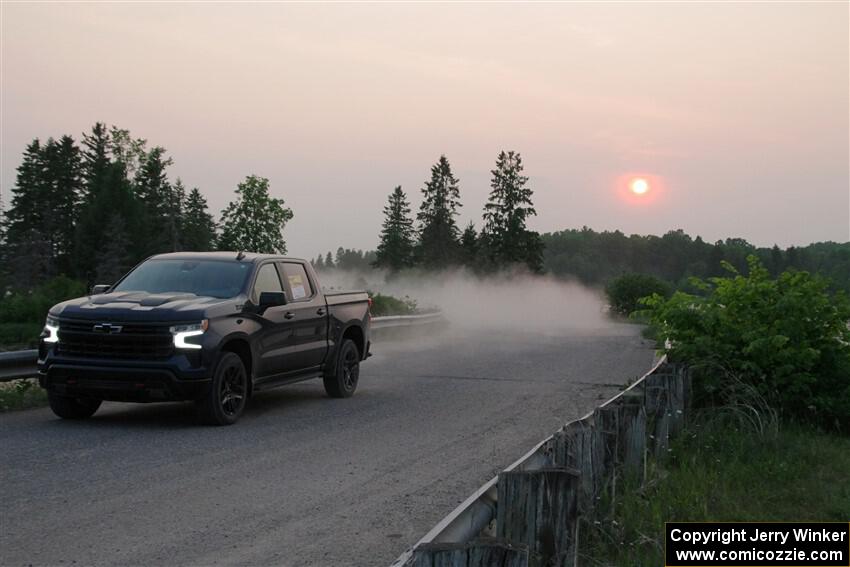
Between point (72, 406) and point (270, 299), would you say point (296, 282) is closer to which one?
point (270, 299)

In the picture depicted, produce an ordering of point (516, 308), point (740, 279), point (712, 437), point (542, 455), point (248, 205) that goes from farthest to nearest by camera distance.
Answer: point (248, 205) < point (516, 308) < point (740, 279) < point (712, 437) < point (542, 455)

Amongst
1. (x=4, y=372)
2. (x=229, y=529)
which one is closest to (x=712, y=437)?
(x=229, y=529)

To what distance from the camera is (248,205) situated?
9025 centimetres

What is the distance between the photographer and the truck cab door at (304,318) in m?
12.7

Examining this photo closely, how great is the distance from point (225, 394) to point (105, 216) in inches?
3349

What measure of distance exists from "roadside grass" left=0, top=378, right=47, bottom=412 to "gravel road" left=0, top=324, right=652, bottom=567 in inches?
19.0

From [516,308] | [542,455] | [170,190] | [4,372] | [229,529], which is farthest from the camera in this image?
[170,190]

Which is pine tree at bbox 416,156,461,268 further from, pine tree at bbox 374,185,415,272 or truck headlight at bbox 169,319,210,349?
truck headlight at bbox 169,319,210,349

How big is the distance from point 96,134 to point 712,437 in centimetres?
11112

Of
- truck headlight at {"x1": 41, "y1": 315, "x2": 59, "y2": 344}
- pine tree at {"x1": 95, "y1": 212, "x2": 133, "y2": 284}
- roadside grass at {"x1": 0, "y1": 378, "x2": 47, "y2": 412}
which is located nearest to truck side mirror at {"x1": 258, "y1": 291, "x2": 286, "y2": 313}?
truck headlight at {"x1": 41, "y1": 315, "x2": 59, "y2": 344}

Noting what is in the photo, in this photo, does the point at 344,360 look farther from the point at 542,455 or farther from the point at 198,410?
the point at 542,455

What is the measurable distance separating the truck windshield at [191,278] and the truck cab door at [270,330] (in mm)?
260

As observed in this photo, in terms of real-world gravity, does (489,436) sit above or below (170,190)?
below

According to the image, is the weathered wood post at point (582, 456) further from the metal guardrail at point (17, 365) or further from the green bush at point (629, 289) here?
the green bush at point (629, 289)
